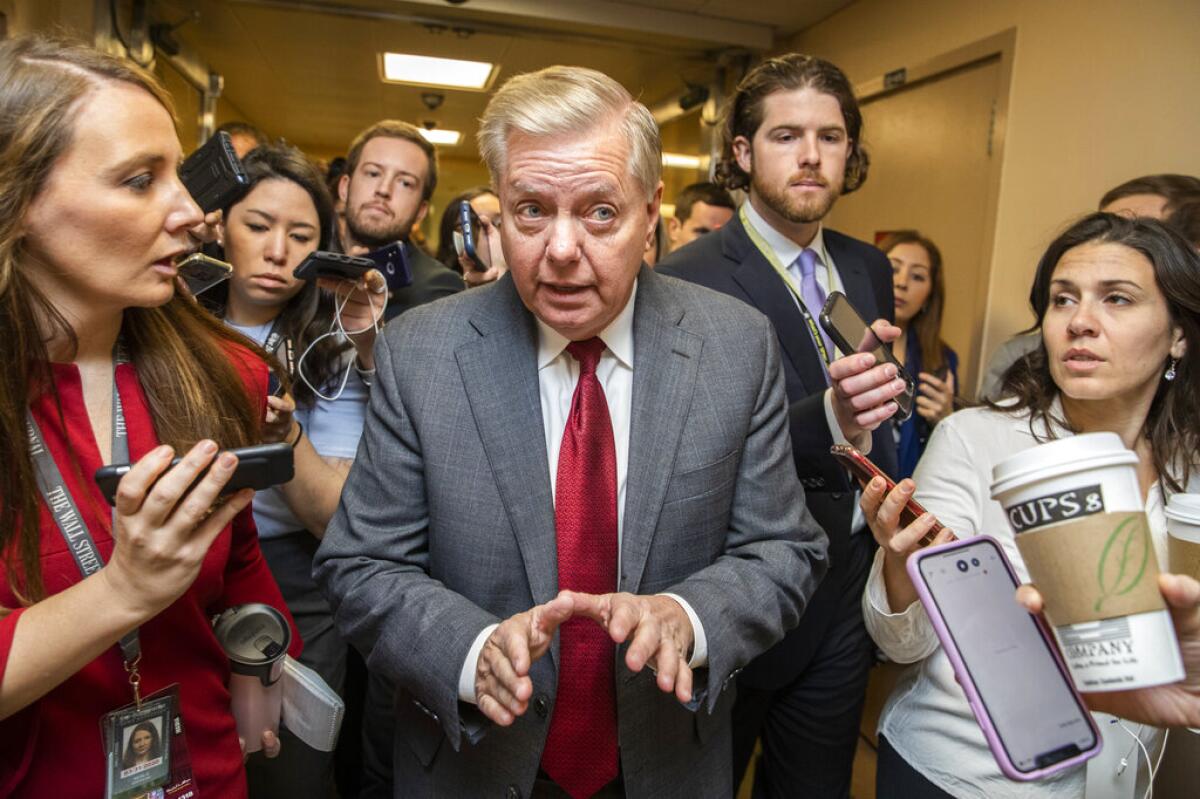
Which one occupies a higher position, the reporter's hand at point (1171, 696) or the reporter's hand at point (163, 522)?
the reporter's hand at point (163, 522)

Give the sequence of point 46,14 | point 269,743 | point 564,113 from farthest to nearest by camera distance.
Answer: point 46,14, point 269,743, point 564,113

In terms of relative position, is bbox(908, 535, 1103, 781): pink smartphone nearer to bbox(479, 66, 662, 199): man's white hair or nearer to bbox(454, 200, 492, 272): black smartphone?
bbox(479, 66, 662, 199): man's white hair

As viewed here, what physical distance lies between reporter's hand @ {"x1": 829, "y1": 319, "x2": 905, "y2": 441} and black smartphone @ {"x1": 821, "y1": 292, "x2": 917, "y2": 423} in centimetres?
4

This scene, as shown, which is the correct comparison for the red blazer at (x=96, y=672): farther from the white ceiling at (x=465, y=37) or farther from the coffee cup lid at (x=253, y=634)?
the white ceiling at (x=465, y=37)

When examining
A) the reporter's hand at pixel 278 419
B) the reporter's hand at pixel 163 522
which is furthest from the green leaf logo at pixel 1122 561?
the reporter's hand at pixel 278 419

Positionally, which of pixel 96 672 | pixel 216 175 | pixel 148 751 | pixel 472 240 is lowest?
pixel 148 751

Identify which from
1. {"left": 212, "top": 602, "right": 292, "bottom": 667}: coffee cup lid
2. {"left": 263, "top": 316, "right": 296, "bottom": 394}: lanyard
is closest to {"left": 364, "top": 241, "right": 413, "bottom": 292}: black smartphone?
{"left": 263, "top": 316, "right": 296, "bottom": 394}: lanyard

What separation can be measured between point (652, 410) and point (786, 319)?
0.82m

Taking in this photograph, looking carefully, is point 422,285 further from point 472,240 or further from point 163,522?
point 163,522

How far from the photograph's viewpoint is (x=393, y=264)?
211 cm

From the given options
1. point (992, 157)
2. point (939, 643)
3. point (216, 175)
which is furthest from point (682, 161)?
point (939, 643)

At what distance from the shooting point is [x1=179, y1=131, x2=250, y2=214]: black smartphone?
5.44ft

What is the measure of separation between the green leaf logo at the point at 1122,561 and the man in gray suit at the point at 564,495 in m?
0.49

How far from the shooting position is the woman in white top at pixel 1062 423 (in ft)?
4.63
